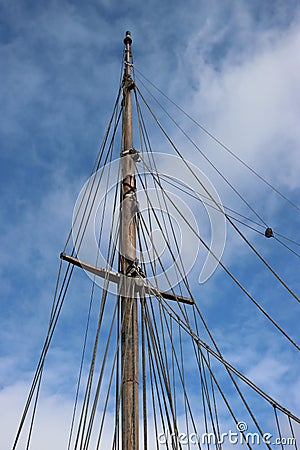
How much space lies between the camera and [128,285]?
10602 millimetres

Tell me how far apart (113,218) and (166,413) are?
4878mm

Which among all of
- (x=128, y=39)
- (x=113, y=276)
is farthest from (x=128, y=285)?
(x=128, y=39)

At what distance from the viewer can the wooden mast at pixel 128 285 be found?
8859mm

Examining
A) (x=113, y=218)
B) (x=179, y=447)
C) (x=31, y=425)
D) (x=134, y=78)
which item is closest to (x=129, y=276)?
(x=113, y=218)

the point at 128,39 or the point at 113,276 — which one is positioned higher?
the point at 128,39

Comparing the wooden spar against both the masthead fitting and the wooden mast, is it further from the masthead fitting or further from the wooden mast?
the masthead fitting

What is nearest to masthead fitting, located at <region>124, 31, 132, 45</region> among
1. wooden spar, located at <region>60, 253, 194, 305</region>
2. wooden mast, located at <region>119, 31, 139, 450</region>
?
wooden mast, located at <region>119, 31, 139, 450</region>

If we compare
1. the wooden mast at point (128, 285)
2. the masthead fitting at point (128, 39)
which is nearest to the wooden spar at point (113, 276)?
the wooden mast at point (128, 285)

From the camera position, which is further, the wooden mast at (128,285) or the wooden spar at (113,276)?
the wooden spar at (113,276)

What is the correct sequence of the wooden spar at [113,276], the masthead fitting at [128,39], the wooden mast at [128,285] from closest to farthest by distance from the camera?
the wooden mast at [128,285], the wooden spar at [113,276], the masthead fitting at [128,39]

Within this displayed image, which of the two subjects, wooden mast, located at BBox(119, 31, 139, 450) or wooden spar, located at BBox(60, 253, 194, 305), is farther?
wooden spar, located at BBox(60, 253, 194, 305)

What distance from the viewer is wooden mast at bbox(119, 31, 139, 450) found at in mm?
8859

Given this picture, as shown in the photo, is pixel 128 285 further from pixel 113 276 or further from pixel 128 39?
pixel 128 39

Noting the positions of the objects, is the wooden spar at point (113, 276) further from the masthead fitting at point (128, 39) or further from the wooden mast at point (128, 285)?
the masthead fitting at point (128, 39)
